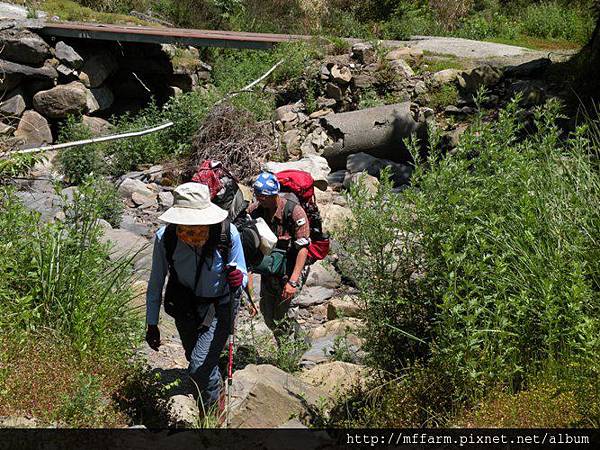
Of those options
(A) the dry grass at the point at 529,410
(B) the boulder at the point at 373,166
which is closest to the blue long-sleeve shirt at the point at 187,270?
(A) the dry grass at the point at 529,410

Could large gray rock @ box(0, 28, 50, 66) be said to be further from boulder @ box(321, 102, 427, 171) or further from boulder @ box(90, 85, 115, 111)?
boulder @ box(321, 102, 427, 171)

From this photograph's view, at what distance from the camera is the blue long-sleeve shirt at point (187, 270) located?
525 cm

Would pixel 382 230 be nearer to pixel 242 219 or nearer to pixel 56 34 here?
pixel 242 219

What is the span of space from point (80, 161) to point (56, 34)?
416 centimetres

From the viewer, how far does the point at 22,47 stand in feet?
52.8

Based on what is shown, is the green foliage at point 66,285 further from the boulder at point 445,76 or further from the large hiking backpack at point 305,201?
the boulder at point 445,76

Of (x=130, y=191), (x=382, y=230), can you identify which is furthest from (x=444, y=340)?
(x=130, y=191)

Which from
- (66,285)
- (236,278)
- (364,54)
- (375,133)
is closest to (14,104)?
(364,54)

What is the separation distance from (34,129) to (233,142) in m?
4.66

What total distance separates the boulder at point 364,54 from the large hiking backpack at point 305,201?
9.42m

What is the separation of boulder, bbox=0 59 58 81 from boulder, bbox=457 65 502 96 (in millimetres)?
8442

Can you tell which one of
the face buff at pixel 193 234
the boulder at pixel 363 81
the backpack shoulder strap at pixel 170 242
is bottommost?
the boulder at pixel 363 81

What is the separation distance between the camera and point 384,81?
612 inches

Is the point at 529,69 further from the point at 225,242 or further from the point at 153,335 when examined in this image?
the point at 153,335
